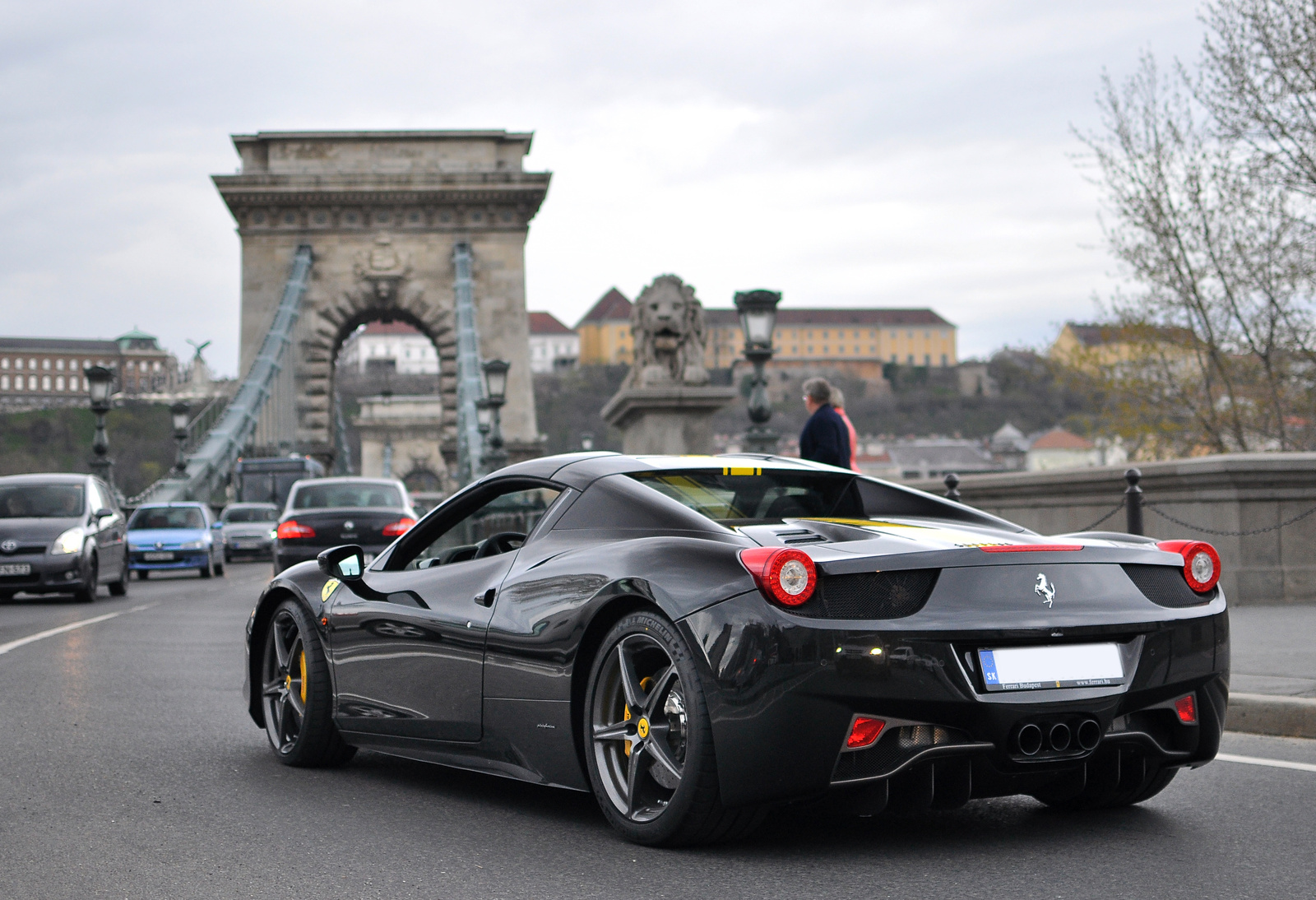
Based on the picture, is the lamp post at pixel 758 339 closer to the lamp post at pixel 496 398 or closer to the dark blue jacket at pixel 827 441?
the dark blue jacket at pixel 827 441

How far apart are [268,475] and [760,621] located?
45.8 m

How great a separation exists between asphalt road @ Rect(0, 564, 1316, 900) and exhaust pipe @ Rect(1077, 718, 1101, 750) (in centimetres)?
32

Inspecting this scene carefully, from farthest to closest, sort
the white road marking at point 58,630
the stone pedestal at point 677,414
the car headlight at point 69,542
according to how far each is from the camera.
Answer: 1. the stone pedestal at point 677,414
2. the car headlight at point 69,542
3. the white road marking at point 58,630

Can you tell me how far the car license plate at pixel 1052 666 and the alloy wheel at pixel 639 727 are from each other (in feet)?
2.74

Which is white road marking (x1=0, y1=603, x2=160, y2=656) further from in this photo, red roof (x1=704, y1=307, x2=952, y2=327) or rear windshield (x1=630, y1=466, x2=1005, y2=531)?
red roof (x1=704, y1=307, x2=952, y2=327)

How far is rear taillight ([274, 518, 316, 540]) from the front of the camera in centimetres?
1753

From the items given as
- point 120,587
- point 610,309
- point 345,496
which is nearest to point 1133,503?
point 345,496

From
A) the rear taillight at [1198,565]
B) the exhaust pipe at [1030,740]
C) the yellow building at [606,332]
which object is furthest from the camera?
the yellow building at [606,332]

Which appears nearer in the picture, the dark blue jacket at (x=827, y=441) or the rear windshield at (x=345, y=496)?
the dark blue jacket at (x=827, y=441)

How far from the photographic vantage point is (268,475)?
48.2 metres

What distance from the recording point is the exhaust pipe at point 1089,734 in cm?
429

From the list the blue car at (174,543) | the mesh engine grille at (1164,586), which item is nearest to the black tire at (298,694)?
the mesh engine grille at (1164,586)

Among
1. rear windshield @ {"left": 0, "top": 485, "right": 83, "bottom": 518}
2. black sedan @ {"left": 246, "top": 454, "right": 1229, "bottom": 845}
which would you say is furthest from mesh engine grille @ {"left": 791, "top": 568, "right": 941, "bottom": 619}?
rear windshield @ {"left": 0, "top": 485, "right": 83, "bottom": 518}

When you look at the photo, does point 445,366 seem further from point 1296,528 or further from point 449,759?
point 449,759
